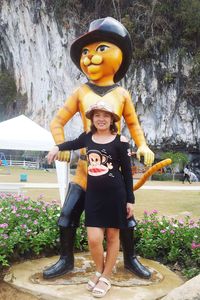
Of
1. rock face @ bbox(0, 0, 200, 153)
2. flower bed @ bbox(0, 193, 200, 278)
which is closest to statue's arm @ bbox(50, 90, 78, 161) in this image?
flower bed @ bbox(0, 193, 200, 278)

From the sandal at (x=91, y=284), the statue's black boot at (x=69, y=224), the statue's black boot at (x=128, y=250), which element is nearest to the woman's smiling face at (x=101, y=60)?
the statue's black boot at (x=69, y=224)

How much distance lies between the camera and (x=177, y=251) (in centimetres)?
367

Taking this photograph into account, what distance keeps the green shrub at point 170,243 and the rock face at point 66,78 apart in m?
19.1

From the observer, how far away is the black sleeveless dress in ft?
9.19

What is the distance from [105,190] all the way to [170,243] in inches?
51.4

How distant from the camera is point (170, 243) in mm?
3773

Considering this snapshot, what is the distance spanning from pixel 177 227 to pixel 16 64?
2664 cm

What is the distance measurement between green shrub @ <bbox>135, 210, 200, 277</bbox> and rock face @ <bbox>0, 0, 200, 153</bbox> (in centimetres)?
1908

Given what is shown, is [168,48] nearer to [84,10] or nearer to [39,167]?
[84,10]

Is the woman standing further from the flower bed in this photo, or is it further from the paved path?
the flower bed

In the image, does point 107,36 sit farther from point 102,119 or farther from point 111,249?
point 111,249

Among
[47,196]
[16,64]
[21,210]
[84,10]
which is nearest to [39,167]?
[16,64]

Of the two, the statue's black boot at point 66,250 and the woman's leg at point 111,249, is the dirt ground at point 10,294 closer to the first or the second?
the statue's black boot at point 66,250

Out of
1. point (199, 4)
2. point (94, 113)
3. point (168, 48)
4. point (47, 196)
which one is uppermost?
point (199, 4)
